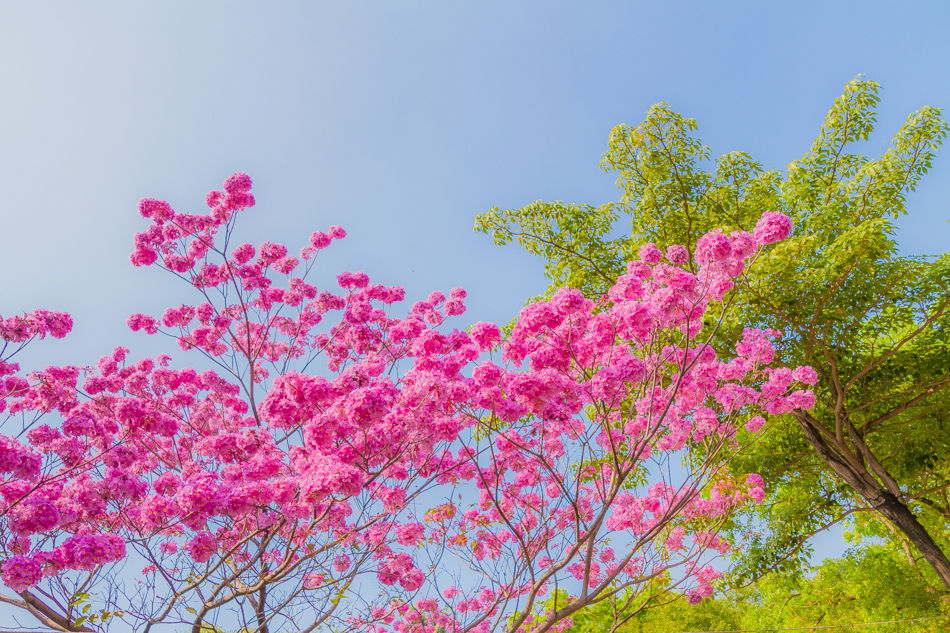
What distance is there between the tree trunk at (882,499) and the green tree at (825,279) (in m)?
0.02

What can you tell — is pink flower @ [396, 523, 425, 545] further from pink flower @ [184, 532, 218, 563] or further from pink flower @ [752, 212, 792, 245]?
pink flower @ [752, 212, 792, 245]

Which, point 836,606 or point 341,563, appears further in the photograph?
point 836,606

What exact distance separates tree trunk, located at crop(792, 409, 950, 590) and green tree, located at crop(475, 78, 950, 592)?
0.7 inches

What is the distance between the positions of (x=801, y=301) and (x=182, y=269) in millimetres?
7923

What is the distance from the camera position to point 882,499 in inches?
312

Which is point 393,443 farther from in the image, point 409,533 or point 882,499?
point 882,499

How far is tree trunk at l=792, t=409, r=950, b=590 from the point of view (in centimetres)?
773

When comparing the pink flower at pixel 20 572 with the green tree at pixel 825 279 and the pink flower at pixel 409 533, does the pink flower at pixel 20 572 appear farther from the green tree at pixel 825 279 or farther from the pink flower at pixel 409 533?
the green tree at pixel 825 279

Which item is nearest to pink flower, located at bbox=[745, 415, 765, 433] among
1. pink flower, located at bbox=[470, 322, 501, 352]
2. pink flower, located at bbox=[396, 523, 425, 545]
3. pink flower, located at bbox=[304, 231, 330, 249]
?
pink flower, located at bbox=[470, 322, 501, 352]

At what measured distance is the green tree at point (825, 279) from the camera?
283 inches

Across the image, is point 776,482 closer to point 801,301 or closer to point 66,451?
point 801,301

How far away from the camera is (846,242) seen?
21.3ft

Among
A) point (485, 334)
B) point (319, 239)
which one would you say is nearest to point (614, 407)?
point (485, 334)

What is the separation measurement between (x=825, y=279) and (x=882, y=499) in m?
3.61
